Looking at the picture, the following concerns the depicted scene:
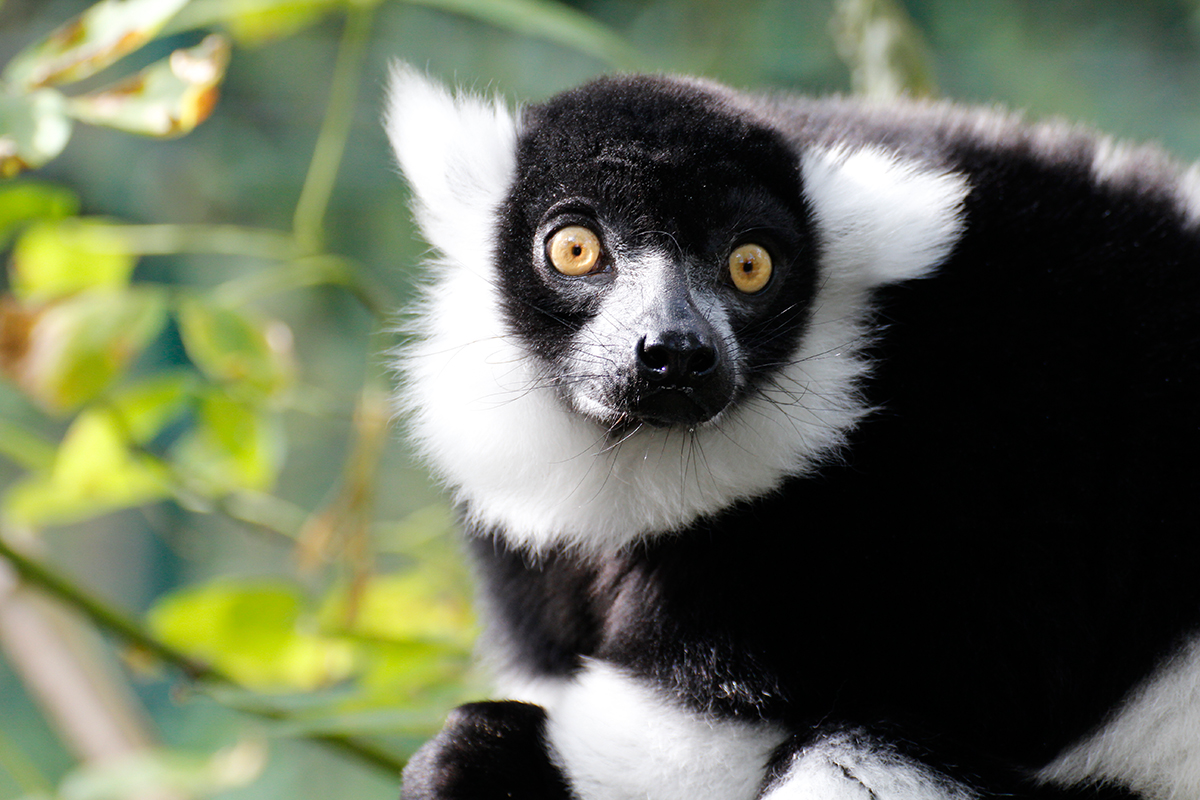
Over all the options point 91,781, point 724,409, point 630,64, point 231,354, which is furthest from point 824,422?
point 91,781

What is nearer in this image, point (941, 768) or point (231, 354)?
point (941, 768)

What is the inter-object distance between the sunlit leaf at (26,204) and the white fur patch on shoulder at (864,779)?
4.54 feet

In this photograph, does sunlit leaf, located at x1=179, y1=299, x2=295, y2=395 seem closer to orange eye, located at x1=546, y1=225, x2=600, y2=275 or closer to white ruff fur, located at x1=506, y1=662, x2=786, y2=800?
orange eye, located at x1=546, y1=225, x2=600, y2=275

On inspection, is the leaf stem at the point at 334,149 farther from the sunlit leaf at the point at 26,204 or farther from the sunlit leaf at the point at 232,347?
the sunlit leaf at the point at 26,204

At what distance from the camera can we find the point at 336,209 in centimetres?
399

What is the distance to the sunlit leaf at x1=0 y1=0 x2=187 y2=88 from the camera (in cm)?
143

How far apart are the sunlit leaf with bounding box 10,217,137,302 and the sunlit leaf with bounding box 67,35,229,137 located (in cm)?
42

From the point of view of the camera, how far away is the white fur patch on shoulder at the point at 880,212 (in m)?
1.39

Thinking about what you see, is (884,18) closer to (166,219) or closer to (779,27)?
(779,27)

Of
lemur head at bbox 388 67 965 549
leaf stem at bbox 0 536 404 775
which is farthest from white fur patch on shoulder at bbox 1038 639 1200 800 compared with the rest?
leaf stem at bbox 0 536 404 775

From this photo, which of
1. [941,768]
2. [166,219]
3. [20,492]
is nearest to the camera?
[941,768]

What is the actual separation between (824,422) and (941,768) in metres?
0.41

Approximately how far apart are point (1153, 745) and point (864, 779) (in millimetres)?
348

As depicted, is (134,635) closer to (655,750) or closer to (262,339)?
(262,339)
